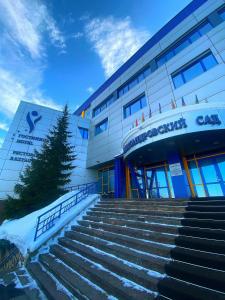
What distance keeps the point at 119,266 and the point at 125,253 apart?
43 cm

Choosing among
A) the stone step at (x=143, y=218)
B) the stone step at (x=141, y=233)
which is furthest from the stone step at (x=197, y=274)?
the stone step at (x=143, y=218)

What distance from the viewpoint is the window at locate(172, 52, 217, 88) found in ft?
35.6

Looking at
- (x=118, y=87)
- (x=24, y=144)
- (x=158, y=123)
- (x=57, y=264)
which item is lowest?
(x=57, y=264)

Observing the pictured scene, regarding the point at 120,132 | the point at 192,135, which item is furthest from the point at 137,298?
the point at 120,132

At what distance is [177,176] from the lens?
10.1m

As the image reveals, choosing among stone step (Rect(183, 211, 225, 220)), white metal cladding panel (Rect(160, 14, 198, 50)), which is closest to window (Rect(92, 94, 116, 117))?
white metal cladding panel (Rect(160, 14, 198, 50))

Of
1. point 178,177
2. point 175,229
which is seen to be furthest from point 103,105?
point 175,229

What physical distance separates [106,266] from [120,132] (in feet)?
42.8

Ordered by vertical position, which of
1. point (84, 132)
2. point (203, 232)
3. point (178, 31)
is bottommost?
point (203, 232)

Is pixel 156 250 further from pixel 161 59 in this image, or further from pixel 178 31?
pixel 178 31

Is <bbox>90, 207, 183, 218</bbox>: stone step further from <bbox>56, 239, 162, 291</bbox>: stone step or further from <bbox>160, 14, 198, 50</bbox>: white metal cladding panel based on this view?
<bbox>160, 14, 198, 50</bbox>: white metal cladding panel

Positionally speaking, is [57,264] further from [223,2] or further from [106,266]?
[223,2]

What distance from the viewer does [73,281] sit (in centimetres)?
360

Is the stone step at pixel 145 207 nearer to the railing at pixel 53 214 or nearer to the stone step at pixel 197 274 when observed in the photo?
the railing at pixel 53 214
